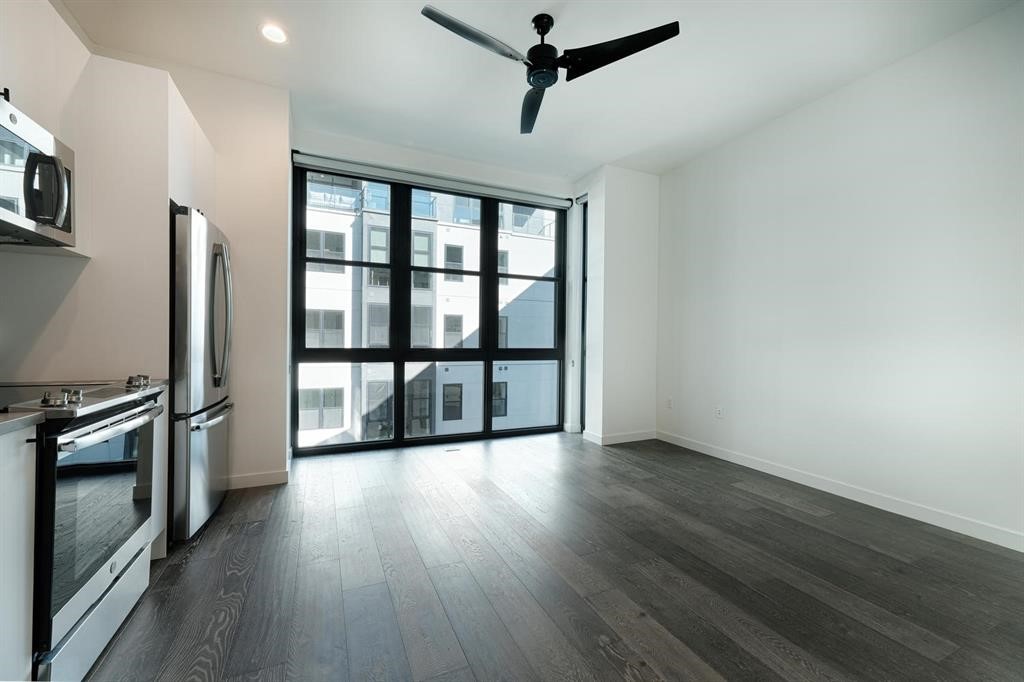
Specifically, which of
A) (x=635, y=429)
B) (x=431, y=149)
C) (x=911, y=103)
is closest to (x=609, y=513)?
(x=635, y=429)

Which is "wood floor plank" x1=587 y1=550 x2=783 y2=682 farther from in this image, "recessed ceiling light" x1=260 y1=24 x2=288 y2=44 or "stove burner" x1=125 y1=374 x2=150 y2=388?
"recessed ceiling light" x1=260 y1=24 x2=288 y2=44

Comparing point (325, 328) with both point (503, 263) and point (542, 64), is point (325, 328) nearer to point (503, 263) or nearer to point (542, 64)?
point (503, 263)

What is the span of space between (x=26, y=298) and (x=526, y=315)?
12.9 feet

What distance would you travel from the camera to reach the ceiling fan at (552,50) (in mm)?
2084

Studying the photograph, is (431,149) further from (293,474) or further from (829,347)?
(829,347)

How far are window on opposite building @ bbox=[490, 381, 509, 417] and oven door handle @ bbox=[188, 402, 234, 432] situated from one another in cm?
258

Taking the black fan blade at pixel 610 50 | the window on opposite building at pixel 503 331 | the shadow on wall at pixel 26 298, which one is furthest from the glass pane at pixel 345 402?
the black fan blade at pixel 610 50

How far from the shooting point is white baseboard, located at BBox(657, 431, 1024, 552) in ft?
7.75

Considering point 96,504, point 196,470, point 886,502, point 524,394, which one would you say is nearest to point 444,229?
point 524,394

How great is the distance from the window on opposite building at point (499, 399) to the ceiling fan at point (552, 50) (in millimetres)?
3081

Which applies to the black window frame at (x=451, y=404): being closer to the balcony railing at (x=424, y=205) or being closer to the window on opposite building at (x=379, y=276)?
the window on opposite building at (x=379, y=276)

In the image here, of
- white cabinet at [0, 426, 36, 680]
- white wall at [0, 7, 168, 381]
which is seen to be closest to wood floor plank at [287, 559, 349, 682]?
white cabinet at [0, 426, 36, 680]

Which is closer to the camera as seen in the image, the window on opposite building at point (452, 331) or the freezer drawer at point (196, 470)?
the freezer drawer at point (196, 470)

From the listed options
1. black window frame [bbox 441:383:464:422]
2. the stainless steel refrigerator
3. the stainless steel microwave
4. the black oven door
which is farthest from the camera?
black window frame [bbox 441:383:464:422]
